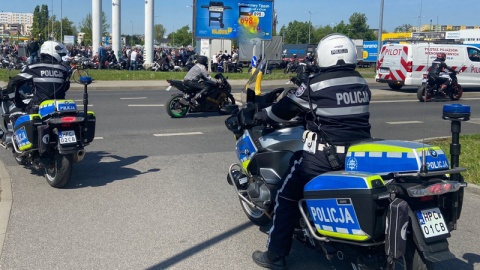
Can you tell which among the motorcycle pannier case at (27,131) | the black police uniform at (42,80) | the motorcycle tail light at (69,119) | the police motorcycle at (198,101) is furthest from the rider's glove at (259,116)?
the police motorcycle at (198,101)

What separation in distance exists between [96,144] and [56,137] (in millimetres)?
3094

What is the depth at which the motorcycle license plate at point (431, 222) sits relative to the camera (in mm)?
3414

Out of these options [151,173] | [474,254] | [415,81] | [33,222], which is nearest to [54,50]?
[151,173]

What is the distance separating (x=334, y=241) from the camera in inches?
146

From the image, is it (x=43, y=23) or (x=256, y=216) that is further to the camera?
(x=43, y=23)

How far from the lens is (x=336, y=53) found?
13.1 feet

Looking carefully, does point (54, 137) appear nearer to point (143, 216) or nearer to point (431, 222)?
point (143, 216)

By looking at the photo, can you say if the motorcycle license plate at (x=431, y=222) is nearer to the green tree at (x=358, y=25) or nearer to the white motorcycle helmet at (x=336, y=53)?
the white motorcycle helmet at (x=336, y=53)

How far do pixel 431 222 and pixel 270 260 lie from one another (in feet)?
4.49

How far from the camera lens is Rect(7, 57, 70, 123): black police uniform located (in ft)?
23.5

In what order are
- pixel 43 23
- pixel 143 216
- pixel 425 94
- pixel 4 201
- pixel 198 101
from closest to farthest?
pixel 143 216
pixel 4 201
pixel 43 23
pixel 198 101
pixel 425 94

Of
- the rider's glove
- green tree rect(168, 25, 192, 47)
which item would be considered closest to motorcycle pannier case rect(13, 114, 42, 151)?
the rider's glove

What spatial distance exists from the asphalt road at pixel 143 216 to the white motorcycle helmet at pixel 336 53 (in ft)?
5.48

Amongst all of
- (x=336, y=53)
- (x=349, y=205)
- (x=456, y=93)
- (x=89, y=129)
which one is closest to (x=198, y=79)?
(x=89, y=129)
